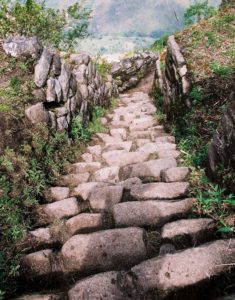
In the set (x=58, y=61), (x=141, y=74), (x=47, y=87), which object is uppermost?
(x=58, y=61)

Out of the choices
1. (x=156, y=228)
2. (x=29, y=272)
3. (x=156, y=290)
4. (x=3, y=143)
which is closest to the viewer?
(x=156, y=290)

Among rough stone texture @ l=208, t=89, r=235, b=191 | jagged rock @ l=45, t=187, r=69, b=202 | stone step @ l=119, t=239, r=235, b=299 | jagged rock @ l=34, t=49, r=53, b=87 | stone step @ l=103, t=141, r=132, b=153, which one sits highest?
jagged rock @ l=34, t=49, r=53, b=87

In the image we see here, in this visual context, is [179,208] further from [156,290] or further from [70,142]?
[70,142]

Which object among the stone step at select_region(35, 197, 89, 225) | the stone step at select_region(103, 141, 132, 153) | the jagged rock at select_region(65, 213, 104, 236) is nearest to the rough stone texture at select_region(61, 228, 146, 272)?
the jagged rock at select_region(65, 213, 104, 236)

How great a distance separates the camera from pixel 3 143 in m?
3.67

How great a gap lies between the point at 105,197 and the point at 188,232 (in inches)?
48.1

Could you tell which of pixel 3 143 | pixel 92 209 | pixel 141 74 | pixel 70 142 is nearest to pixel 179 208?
pixel 92 209

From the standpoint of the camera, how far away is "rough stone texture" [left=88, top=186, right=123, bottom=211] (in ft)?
10.9

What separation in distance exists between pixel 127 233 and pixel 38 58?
372cm

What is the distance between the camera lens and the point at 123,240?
245 centimetres

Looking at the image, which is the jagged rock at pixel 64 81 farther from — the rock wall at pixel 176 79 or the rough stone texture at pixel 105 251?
the rough stone texture at pixel 105 251

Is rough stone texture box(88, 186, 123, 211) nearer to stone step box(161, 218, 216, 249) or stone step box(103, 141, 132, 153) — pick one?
stone step box(161, 218, 216, 249)

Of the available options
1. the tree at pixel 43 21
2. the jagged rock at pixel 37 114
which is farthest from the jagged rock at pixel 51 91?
the tree at pixel 43 21

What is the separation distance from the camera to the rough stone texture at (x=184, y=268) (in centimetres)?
192
